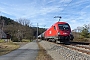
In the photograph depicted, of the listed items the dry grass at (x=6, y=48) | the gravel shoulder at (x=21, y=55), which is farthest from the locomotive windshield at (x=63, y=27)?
the gravel shoulder at (x=21, y=55)

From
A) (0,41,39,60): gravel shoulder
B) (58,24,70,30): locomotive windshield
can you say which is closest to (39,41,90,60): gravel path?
(0,41,39,60): gravel shoulder

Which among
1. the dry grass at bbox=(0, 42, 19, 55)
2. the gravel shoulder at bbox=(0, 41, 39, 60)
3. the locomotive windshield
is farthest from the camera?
the locomotive windshield

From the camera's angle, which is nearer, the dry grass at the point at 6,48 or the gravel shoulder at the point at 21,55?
the gravel shoulder at the point at 21,55

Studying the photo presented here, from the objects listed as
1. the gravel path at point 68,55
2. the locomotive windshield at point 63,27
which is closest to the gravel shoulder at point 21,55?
the gravel path at point 68,55

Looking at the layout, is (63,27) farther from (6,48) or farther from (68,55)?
(68,55)

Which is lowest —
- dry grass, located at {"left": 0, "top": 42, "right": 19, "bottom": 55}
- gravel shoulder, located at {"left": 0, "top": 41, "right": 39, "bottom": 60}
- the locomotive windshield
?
gravel shoulder, located at {"left": 0, "top": 41, "right": 39, "bottom": 60}

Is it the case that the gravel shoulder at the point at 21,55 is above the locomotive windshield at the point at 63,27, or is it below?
below

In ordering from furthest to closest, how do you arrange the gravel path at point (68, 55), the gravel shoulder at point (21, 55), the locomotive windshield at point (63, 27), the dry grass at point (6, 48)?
the locomotive windshield at point (63, 27)
the dry grass at point (6, 48)
the gravel shoulder at point (21, 55)
the gravel path at point (68, 55)

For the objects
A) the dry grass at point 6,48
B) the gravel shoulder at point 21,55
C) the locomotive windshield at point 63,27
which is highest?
the locomotive windshield at point 63,27

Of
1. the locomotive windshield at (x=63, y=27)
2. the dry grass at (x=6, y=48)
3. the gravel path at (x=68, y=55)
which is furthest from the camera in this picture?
the locomotive windshield at (x=63, y=27)

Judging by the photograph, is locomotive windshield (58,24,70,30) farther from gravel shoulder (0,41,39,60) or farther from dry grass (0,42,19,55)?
gravel shoulder (0,41,39,60)

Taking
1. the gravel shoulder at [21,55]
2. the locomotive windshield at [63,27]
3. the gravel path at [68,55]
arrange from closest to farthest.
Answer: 1. the gravel path at [68,55]
2. the gravel shoulder at [21,55]
3. the locomotive windshield at [63,27]

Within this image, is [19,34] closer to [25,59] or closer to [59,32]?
[59,32]

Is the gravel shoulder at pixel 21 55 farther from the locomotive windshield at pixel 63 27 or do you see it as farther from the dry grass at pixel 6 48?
the locomotive windshield at pixel 63 27
